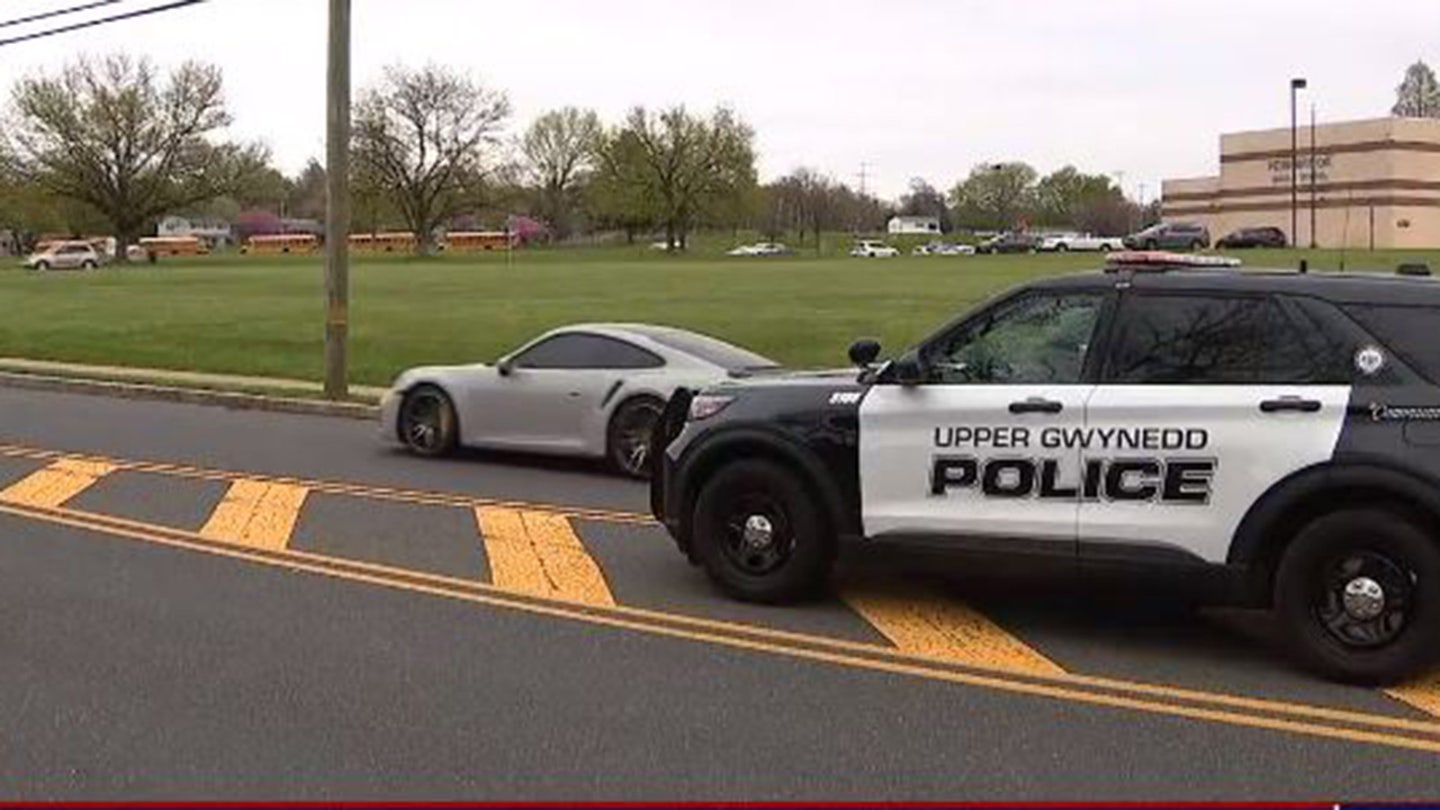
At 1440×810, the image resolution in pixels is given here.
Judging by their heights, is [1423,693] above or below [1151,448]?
below

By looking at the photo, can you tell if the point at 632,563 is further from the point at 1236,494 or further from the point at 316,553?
the point at 1236,494

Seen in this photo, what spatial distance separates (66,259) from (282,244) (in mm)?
52563

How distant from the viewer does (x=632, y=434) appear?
12375 millimetres

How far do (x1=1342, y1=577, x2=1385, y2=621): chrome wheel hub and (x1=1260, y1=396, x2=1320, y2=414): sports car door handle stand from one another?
2.28 feet

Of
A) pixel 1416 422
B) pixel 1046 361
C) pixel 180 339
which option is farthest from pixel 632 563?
pixel 180 339

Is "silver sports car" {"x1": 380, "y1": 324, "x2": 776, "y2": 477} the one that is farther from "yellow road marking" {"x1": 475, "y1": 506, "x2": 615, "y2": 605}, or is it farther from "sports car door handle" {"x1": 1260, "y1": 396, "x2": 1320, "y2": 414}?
"sports car door handle" {"x1": 1260, "y1": 396, "x2": 1320, "y2": 414}

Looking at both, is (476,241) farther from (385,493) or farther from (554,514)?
(554,514)

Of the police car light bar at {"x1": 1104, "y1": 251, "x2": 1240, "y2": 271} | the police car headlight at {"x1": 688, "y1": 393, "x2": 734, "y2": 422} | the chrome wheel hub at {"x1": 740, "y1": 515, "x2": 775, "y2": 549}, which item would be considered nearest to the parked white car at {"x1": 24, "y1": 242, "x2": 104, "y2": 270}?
the police car headlight at {"x1": 688, "y1": 393, "x2": 734, "y2": 422}

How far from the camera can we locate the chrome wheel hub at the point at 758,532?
742 cm

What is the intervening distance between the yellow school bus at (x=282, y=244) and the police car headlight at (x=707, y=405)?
124947 millimetres

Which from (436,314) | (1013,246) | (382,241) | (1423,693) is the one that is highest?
(382,241)

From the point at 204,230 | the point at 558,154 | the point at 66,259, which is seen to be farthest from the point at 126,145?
the point at 204,230

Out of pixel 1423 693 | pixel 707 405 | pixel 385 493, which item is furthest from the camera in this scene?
pixel 385 493

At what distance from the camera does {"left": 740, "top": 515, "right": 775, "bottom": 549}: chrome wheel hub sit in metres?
7.42
